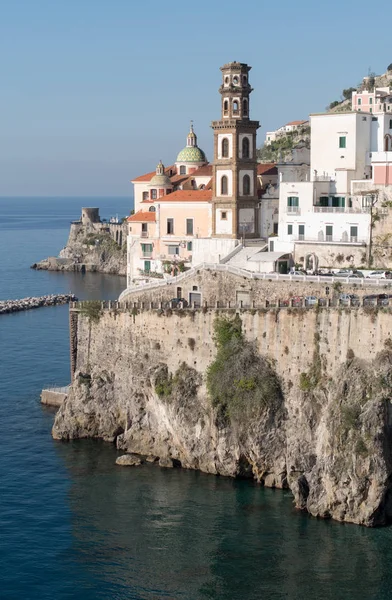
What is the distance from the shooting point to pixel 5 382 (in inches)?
3103

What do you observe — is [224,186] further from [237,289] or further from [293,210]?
[237,289]

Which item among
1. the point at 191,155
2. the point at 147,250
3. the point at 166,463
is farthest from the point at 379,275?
the point at 191,155

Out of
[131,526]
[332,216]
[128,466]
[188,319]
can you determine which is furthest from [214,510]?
[332,216]

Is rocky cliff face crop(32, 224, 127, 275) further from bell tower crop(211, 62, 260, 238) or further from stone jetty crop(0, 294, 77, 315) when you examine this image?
bell tower crop(211, 62, 260, 238)

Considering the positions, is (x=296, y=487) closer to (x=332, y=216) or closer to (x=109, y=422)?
(x=109, y=422)

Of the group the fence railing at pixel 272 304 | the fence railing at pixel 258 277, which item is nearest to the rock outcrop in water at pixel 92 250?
the fence railing at pixel 258 277

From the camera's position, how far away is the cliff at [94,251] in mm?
169000

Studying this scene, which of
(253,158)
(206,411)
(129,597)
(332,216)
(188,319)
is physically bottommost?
(129,597)

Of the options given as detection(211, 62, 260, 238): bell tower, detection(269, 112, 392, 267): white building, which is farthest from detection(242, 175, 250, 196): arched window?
detection(269, 112, 392, 267): white building

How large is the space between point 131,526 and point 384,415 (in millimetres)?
14338

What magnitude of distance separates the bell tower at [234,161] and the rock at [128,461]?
24.7m

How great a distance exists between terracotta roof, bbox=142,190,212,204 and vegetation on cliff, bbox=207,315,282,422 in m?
24.3

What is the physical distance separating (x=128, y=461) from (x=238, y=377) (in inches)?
350

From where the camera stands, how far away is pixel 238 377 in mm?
56781
